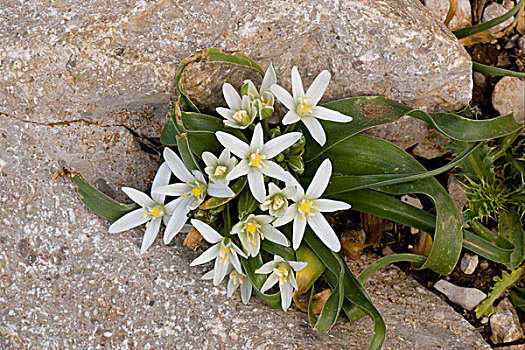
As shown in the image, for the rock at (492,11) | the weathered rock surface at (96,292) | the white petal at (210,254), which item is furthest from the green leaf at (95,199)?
the rock at (492,11)

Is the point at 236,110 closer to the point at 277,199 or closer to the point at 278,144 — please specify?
the point at 278,144

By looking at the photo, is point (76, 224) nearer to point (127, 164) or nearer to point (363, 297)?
point (127, 164)

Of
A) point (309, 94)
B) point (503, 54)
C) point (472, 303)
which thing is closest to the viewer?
point (309, 94)

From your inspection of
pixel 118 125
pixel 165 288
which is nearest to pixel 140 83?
pixel 118 125

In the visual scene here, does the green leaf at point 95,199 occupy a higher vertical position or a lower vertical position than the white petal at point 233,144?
lower

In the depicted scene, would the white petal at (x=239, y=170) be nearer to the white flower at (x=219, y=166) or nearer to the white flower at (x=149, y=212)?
the white flower at (x=219, y=166)

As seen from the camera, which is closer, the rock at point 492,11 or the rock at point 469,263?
the rock at point 469,263
